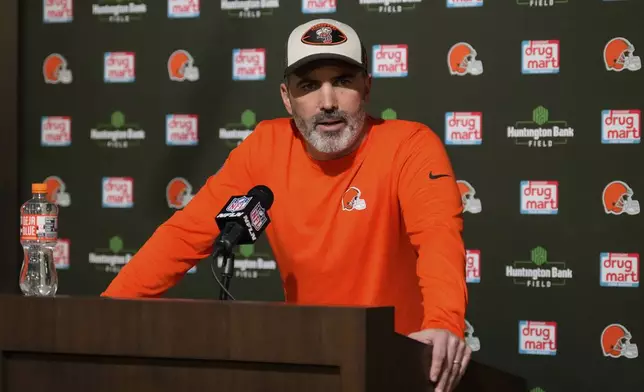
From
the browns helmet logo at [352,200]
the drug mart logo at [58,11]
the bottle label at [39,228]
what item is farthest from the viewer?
the drug mart logo at [58,11]

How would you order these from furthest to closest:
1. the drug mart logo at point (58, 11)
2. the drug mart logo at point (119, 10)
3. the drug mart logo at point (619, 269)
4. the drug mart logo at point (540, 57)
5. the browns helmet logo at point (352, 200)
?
the drug mart logo at point (58, 11) < the drug mart logo at point (119, 10) < the drug mart logo at point (540, 57) < the drug mart logo at point (619, 269) < the browns helmet logo at point (352, 200)

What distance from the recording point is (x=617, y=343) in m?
3.93

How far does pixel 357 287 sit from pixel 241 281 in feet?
6.15

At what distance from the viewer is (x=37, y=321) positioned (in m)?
1.71

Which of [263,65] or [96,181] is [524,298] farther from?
[96,181]

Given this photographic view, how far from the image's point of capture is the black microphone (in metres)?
1.83

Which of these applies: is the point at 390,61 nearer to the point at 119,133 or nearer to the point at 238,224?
the point at 119,133

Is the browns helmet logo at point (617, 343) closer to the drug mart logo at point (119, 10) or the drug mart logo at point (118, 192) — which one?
the drug mart logo at point (118, 192)

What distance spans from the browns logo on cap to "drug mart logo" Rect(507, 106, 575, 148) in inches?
64.9

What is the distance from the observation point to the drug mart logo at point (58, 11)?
4680 millimetres

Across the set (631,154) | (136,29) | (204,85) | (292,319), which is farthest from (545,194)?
(292,319)

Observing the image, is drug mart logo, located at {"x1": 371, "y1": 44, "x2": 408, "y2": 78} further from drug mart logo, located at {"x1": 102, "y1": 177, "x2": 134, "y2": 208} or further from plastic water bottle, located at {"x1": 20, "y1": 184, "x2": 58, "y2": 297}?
plastic water bottle, located at {"x1": 20, "y1": 184, "x2": 58, "y2": 297}

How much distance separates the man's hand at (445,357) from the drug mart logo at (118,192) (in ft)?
9.53

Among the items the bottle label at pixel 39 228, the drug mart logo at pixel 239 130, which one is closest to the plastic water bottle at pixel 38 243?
the bottle label at pixel 39 228
